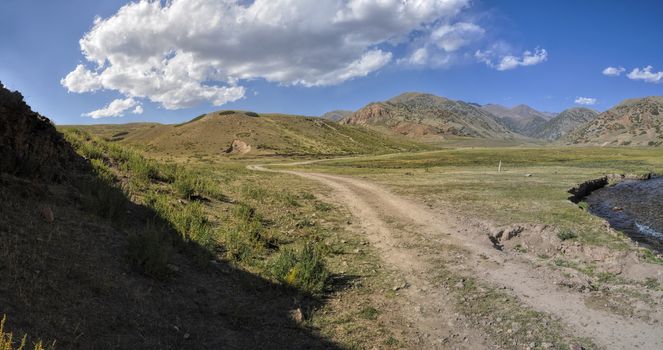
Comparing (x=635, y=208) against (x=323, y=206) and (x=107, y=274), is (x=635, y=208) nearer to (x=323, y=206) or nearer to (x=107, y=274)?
(x=323, y=206)

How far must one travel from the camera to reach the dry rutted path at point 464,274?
24.2 feet

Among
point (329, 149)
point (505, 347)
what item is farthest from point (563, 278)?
point (329, 149)

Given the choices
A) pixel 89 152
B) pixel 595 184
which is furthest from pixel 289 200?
pixel 595 184

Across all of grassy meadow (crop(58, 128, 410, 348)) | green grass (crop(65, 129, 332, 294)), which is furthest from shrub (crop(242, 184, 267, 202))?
grassy meadow (crop(58, 128, 410, 348))

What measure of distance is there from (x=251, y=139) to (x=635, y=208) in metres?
105

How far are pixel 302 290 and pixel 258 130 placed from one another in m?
126

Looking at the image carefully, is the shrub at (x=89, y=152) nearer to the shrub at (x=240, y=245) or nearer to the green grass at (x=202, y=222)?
the green grass at (x=202, y=222)

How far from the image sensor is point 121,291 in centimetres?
656

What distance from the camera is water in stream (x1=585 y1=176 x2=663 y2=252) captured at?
17747 mm

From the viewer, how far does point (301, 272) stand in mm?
9219

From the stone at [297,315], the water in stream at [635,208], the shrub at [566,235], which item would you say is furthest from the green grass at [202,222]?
the water in stream at [635,208]

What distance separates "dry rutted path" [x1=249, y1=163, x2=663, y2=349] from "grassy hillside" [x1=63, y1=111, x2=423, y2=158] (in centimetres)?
9418

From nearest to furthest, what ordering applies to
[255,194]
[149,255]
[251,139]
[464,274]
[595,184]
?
[149,255], [464,274], [255,194], [595,184], [251,139]

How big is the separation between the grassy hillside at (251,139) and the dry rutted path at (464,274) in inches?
3708
